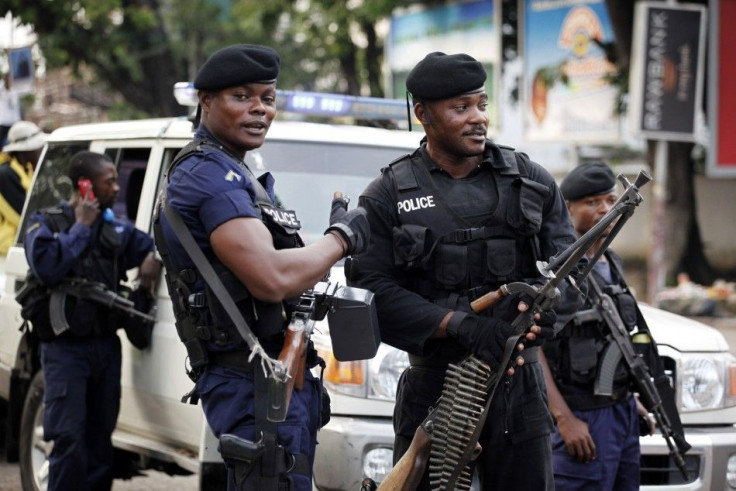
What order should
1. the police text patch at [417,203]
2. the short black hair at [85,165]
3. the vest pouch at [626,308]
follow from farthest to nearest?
1. the short black hair at [85,165]
2. the vest pouch at [626,308]
3. the police text patch at [417,203]

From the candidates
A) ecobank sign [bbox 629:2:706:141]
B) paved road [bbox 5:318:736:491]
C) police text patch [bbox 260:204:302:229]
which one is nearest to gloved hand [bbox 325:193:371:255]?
police text patch [bbox 260:204:302:229]

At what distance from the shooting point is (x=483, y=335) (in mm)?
3809

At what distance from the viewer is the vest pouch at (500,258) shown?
3957 mm

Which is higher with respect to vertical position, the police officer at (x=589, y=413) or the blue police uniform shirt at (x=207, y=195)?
the blue police uniform shirt at (x=207, y=195)

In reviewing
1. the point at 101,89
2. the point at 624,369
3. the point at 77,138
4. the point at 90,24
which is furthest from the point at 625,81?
the point at 101,89

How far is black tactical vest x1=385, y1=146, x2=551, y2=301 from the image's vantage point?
3.97 meters

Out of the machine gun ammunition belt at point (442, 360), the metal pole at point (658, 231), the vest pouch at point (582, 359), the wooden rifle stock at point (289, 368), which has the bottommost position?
the metal pole at point (658, 231)

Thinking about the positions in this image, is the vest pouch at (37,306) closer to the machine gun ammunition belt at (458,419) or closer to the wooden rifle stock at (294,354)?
the wooden rifle stock at (294,354)

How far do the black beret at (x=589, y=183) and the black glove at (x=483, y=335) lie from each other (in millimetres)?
1305

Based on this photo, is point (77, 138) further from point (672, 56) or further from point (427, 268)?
point (672, 56)

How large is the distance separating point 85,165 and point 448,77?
8.16ft

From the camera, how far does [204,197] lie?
3516mm

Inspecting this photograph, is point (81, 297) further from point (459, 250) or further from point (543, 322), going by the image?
point (543, 322)

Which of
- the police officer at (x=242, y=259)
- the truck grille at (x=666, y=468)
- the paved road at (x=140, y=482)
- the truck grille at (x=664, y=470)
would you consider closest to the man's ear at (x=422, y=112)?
the police officer at (x=242, y=259)
